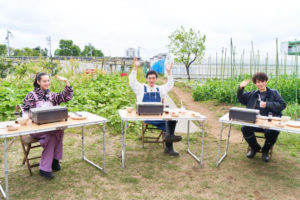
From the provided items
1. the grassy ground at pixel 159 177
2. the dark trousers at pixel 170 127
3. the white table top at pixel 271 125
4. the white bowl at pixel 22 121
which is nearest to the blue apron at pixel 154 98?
the dark trousers at pixel 170 127

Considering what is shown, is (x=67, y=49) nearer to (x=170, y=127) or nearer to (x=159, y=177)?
(x=170, y=127)

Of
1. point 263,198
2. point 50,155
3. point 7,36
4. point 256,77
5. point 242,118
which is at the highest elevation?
point 7,36

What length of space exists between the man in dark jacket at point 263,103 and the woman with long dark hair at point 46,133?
9.20 feet

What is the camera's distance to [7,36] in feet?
113

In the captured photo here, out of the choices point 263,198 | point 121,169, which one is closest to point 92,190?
point 121,169

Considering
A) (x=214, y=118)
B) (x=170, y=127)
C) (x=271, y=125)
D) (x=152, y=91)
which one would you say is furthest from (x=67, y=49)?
(x=271, y=125)

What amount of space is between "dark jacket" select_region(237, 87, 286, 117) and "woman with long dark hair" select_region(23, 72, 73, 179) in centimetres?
279

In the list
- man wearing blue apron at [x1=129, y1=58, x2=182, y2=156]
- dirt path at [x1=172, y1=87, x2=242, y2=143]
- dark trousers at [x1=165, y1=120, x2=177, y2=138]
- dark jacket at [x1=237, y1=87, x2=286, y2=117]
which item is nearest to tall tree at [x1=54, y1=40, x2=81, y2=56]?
dirt path at [x1=172, y1=87, x2=242, y2=143]

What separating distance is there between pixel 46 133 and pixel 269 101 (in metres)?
3.28

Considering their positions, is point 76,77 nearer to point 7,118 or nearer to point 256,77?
Result: point 7,118

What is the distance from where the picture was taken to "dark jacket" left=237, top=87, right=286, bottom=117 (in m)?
3.48

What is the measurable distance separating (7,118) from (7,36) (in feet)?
118

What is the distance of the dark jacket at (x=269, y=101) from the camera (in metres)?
3.48

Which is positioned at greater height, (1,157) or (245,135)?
(245,135)
